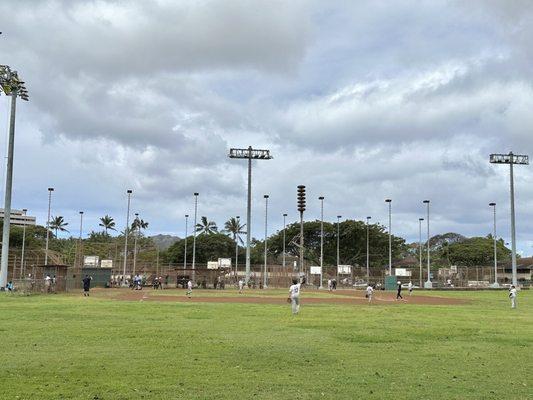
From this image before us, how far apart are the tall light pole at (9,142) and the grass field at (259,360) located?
30.8 meters

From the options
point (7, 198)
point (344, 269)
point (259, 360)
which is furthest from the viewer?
point (344, 269)

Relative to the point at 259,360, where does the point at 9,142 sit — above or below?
above

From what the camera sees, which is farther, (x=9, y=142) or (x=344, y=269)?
(x=344, y=269)

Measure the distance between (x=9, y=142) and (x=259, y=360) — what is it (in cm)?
4582

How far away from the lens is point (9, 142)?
5244 centimetres

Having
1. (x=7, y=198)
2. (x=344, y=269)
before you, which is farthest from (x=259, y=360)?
(x=344, y=269)

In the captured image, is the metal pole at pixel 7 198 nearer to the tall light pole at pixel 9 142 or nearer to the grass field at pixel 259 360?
the tall light pole at pixel 9 142

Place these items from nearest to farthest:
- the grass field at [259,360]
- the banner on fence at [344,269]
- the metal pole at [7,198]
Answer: the grass field at [259,360]
the metal pole at [7,198]
the banner on fence at [344,269]

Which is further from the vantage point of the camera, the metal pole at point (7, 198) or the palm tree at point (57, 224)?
the palm tree at point (57, 224)

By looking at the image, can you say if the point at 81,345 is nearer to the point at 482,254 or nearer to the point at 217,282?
the point at 217,282

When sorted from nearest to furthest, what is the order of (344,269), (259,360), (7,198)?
(259,360) < (7,198) < (344,269)

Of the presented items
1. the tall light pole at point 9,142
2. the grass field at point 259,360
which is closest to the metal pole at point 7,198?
the tall light pole at point 9,142

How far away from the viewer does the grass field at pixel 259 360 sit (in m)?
10.1

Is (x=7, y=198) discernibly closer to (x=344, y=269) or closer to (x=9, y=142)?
(x=9, y=142)
